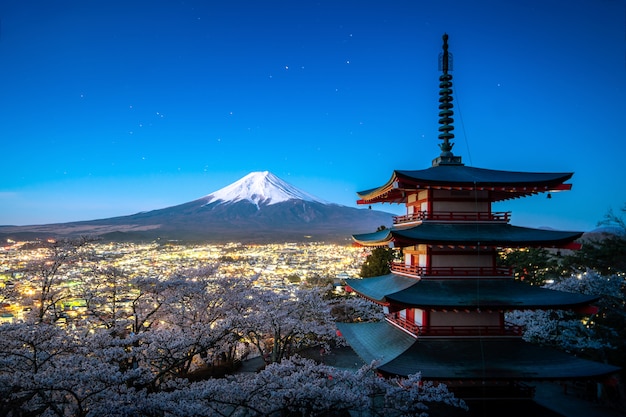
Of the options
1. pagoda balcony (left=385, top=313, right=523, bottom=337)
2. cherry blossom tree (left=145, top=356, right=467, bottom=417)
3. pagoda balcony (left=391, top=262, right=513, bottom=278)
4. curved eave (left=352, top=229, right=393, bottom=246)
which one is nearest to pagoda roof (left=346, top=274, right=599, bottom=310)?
pagoda balcony (left=391, top=262, right=513, bottom=278)

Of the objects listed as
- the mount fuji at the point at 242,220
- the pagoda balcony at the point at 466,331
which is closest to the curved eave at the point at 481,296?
the pagoda balcony at the point at 466,331

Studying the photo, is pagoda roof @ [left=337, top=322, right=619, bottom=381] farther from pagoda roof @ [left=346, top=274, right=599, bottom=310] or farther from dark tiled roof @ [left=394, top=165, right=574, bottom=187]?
dark tiled roof @ [left=394, top=165, right=574, bottom=187]

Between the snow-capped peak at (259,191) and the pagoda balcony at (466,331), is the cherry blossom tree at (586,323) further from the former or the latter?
the snow-capped peak at (259,191)

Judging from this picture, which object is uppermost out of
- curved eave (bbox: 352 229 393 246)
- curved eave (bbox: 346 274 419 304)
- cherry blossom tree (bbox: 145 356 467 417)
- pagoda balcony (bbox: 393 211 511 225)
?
pagoda balcony (bbox: 393 211 511 225)

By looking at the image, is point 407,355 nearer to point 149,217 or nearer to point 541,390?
point 541,390

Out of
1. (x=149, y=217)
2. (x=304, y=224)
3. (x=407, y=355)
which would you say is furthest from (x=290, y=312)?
(x=149, y=217)

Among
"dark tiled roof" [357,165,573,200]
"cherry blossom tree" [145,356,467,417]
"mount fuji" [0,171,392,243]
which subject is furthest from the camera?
"mount fuji" [0,171,392,243]

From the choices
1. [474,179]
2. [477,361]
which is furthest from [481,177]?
[477,361]
